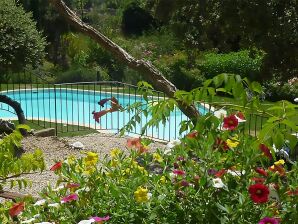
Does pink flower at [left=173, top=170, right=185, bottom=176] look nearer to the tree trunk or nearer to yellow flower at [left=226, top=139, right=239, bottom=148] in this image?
yellow flower at [left=226, top=139, right=239, bottom=148]

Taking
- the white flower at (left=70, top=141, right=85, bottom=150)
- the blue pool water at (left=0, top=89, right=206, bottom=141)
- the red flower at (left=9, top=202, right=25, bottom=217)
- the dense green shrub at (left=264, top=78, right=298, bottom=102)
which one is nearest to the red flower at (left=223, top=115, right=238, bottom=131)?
the red flower at (left=9, top=202, right=25, bottom=217)

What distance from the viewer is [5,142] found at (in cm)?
321

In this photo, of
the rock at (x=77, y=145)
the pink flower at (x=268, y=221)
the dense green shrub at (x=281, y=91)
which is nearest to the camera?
the pink flower at (x=268, y=221)

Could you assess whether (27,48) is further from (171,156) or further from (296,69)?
(171,156)

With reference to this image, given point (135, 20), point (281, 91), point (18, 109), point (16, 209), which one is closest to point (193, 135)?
point (16, 209)

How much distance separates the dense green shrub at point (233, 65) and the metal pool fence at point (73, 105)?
2.90 m

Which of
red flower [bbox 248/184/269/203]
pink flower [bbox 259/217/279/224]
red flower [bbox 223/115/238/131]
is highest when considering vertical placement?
red flower [bbox 223/115/238/131]

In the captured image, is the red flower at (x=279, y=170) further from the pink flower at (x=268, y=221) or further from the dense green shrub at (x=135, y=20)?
the dense green shrub at (x=135, y=20)

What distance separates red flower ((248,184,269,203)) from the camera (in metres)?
2.38

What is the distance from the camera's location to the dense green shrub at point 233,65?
61.3 feet

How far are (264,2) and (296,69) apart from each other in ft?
5.62

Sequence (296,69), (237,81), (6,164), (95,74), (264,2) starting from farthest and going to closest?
(95,74), (296,69), (264,2), (6,164), (237,81)

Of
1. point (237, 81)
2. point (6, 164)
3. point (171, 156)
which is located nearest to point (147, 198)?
point (171, 156)

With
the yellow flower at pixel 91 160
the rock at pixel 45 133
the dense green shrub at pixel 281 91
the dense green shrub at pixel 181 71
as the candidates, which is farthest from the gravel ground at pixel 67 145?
the dense green shrub at pixel 181 71
